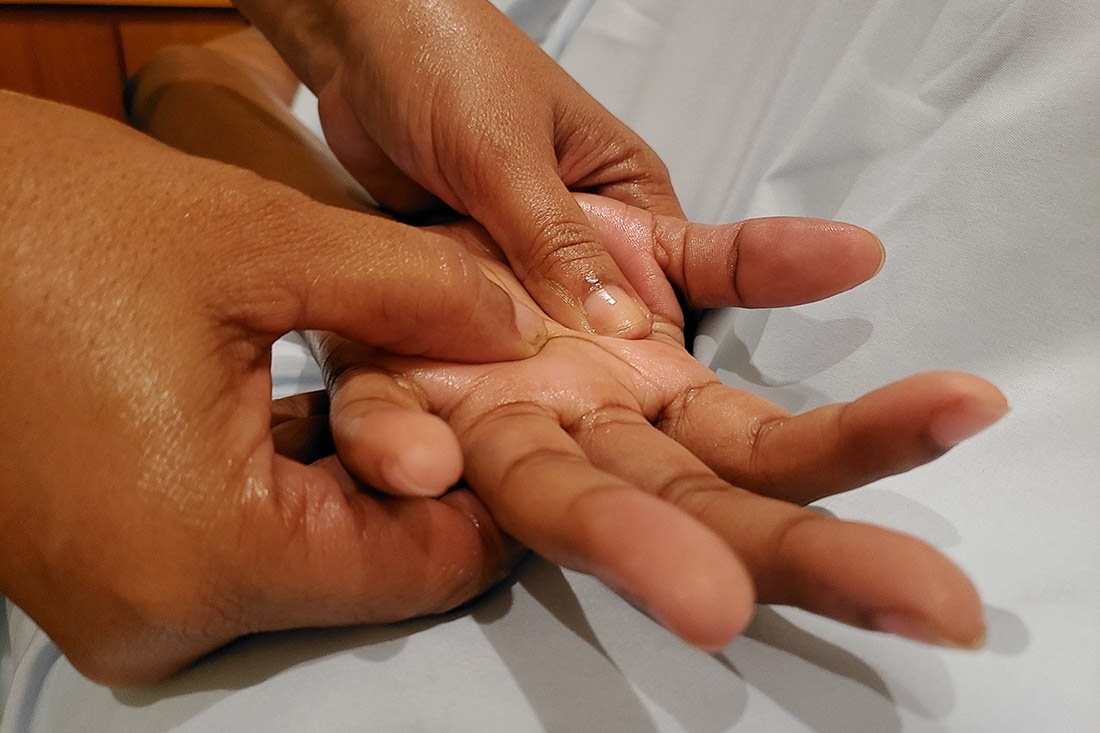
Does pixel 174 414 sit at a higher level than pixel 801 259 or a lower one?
lower

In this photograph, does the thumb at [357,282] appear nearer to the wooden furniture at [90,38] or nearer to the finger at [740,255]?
the finger at [740,255]

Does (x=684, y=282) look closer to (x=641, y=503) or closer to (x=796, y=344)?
(x=796, y=344)

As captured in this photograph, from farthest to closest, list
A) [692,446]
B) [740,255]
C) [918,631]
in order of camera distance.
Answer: [740,255]
[692,446]
[918,631]

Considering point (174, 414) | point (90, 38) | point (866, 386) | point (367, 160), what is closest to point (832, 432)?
point (866, 386)

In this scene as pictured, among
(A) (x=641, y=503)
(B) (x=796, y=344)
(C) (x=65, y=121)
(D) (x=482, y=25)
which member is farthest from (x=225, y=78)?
(A) (x=641, y=503)

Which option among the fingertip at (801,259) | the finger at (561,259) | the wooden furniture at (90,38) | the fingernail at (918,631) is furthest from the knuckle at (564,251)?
the wooden furniture at (90,38)

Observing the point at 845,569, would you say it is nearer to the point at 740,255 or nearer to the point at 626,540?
the point at 626,540
